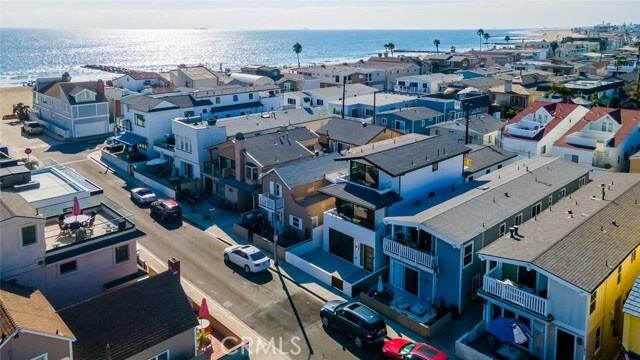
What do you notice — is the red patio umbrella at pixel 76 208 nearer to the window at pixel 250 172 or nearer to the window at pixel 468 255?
the window at pixel 250 172

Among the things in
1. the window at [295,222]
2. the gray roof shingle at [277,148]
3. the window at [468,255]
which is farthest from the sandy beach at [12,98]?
the window at [468,255]

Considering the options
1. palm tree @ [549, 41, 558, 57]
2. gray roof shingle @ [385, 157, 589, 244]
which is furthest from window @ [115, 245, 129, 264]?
palm tree @ [549, 41, 558, 57]

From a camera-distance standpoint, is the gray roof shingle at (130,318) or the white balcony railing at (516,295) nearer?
the gray roof shingle at (130,318)

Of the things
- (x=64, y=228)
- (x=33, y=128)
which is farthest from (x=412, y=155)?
(x=33, y=128)

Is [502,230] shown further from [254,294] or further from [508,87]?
[508,87]

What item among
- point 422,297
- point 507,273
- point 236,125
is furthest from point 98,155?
point 507,273

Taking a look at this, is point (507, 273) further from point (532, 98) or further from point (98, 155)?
point (532, 98)

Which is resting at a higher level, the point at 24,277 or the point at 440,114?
the point at 440,114
